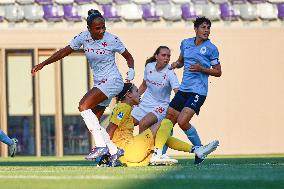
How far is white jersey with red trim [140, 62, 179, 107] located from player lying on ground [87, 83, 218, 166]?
1.84m

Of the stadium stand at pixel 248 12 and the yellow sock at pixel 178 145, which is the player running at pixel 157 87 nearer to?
the yellow sock at pixel 178 145

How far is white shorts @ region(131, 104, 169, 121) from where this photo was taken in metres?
15.6

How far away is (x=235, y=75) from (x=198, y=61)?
45.2 ft

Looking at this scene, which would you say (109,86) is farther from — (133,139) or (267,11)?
(267,11)

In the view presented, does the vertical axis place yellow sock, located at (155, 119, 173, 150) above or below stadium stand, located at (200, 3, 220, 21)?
below

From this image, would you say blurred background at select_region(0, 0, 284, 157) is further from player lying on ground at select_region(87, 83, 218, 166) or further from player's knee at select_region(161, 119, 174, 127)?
player lying on ground at select_region(87, 83, 218, 166)

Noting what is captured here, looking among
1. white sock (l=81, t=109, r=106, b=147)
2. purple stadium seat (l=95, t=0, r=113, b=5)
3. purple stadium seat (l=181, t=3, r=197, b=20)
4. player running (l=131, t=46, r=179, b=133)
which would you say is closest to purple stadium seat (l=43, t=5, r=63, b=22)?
purple stadium seat (l=95, t=0, r=113, b=5)

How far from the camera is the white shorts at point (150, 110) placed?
15.6 m

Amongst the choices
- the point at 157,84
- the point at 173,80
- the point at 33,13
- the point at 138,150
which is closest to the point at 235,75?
the point at 33,13

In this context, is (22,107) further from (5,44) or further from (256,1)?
(256,1)

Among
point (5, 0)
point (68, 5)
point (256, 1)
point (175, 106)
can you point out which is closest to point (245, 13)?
point (256, 1)

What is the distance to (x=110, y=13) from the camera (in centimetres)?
2723

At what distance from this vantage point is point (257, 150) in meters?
27.1

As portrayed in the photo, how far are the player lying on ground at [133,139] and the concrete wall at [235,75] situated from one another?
1359cm
